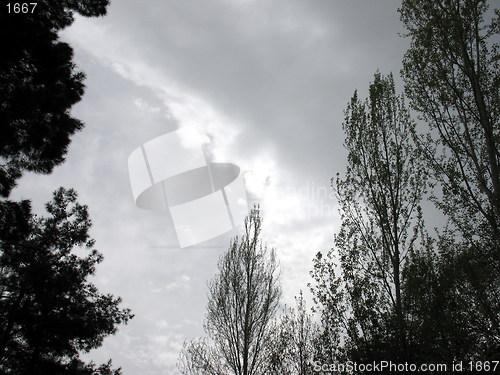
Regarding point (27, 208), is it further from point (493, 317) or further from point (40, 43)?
point (493, 317)

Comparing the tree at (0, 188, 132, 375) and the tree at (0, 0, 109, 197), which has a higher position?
the tree at (0, 0, 109, 197)

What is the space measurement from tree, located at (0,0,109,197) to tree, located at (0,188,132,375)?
3.52 ft

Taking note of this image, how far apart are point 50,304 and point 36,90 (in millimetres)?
6024

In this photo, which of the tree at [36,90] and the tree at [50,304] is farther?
the tree at [50,304]

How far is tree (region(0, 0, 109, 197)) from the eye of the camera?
17.9 ft

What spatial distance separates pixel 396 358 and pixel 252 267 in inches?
310

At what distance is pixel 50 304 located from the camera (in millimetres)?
8703

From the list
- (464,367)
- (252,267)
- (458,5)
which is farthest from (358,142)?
(252,267)

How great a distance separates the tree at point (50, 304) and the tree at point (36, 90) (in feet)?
3.52

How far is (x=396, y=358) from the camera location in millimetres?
6957

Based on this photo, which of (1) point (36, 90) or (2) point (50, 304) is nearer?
(1) point (36, 90)

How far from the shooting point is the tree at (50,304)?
7.98 m

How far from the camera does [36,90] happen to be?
5758 mm

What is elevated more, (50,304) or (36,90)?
(36,90)
